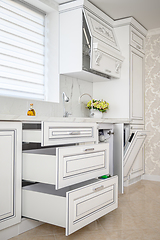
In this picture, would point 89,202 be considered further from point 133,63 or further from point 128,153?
point 133,63

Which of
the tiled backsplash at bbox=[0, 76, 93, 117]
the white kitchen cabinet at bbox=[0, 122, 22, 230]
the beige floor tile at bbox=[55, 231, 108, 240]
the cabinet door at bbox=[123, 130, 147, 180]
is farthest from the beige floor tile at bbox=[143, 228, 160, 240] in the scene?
the tiled backsplash at bbox=[0, 76, 93, 117]

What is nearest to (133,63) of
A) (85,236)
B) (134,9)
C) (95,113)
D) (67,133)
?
(134,9)

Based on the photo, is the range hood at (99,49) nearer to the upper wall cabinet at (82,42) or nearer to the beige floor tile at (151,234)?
the upper wall cabinet at (82,42)

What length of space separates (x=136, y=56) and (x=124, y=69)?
0.34m

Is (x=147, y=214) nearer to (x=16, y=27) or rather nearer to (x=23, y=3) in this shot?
(x=16, y=27)

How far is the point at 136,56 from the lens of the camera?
3832 mm

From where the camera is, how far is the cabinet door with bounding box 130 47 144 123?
146 inches

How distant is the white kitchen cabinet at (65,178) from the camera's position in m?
1.81

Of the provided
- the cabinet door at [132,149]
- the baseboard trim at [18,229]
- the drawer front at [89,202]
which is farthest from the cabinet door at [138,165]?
the baseboard trim at [18,229]

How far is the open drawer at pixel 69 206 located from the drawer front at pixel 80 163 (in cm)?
9

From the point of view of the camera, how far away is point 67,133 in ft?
6.72

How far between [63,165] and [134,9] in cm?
246

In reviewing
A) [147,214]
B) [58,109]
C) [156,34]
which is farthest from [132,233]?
[156,34]

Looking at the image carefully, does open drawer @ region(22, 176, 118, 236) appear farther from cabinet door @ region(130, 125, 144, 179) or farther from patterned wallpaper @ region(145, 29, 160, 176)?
patterned wallpaper @ region(145, 29, 160, 176)
